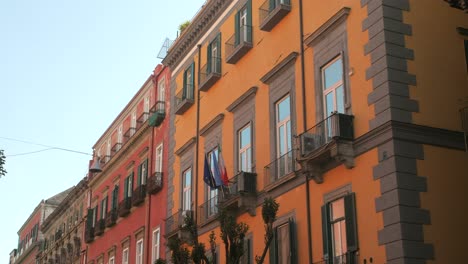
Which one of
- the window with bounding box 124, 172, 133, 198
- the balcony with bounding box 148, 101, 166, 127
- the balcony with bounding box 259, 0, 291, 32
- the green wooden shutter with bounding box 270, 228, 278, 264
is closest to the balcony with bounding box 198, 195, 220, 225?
the green wooden shutter with bounding box 270, 228, 278, 264

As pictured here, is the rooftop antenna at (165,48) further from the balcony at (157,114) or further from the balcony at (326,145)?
the balcony at (326,145)

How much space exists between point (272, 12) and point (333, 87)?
423 centimetres

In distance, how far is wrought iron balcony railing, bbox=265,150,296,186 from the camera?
21103 millimetres

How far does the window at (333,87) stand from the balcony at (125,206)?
18.0 meters

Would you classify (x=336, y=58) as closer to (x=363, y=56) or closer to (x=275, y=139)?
(x=363, y=56)

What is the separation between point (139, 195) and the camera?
34750 mm

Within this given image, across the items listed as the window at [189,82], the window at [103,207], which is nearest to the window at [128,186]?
the window at [103,207]

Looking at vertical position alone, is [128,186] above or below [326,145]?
above

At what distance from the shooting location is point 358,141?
18.3 meters

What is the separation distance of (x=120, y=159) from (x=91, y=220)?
5.89 m

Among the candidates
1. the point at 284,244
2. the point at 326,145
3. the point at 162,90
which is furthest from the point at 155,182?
the point at 326,145

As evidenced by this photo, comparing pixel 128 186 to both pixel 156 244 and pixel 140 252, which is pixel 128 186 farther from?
pixel 156 244

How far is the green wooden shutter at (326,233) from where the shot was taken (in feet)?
61.2

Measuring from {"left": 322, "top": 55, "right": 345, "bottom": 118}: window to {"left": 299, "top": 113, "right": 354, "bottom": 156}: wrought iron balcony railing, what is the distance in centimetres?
50
